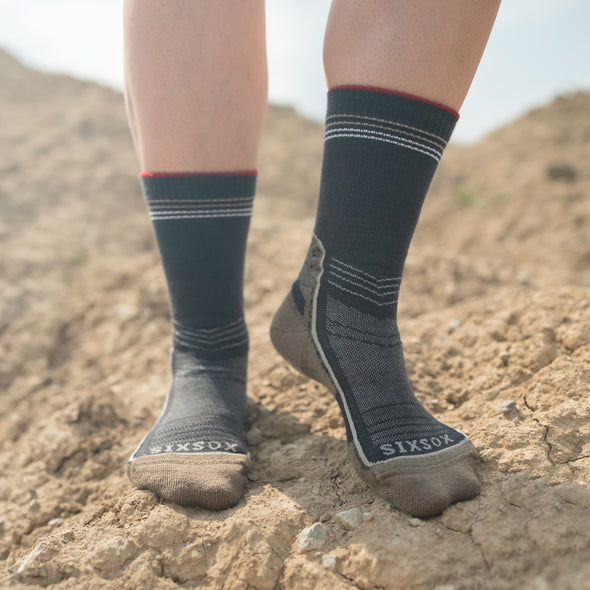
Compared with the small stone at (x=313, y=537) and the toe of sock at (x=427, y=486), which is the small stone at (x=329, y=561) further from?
the toe of sock at (x=427, y=486)

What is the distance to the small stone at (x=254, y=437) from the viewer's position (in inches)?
48.9

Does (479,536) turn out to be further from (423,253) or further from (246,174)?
(423,253)

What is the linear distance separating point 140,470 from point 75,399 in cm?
57

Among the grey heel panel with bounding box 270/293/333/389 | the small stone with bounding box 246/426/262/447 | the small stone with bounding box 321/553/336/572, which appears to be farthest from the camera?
the small stone with bounding box 246/426/262/447

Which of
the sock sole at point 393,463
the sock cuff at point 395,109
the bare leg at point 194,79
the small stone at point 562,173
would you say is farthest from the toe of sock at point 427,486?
the small stone at point 562,173

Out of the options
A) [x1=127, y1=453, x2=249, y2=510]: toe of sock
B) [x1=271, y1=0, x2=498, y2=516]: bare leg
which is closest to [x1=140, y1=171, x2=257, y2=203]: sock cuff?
[x1=271, y1=0, x2=498, y2=516]: bare leg

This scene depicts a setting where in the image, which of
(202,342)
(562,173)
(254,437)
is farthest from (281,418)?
(562,173)

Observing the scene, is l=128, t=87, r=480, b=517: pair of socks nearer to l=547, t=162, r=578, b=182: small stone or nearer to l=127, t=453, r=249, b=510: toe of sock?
l=127, t=453, r=249, b=510: toe of sock

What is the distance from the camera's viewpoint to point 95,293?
230 cm

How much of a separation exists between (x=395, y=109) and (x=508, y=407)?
0.64 metres

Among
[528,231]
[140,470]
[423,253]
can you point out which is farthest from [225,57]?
[528,231]

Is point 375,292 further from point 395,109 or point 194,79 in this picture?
point 194,79

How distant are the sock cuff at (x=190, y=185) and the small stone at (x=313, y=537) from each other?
0.65m

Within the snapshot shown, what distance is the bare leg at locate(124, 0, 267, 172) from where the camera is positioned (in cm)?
104
